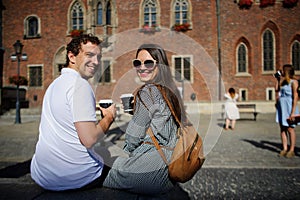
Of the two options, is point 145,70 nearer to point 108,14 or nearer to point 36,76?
point 108,14

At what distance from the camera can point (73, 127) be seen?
5.09 ft

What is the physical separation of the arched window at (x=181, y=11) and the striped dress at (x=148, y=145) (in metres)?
19.1

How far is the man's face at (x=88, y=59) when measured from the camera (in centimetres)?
166

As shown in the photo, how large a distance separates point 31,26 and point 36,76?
4.64 metres

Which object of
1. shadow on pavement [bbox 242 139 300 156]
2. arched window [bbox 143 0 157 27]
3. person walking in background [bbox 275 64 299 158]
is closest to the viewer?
person walking in background [bbox 275 64 299 158]

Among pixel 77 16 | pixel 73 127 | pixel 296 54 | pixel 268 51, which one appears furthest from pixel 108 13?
pixel 73 127

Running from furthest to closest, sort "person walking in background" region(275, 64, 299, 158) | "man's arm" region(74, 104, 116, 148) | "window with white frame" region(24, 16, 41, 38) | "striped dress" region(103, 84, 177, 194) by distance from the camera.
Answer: "window with white frame" region(24, 16, 41, 38), "person walking in background" region(275, 64, 299, 158), "striped dress" region(103, 84, 177, 194), "man's arm" region(74, 104, 116, 148)

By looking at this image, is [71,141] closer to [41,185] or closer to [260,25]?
[41,185]

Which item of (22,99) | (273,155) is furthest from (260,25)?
(22,99)

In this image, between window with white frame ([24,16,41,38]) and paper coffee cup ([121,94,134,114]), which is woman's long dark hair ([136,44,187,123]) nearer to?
paper coffee cup ([121,94,134,114])

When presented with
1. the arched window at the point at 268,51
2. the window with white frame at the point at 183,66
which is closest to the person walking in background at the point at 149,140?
the window with white frame at the point at 183,66

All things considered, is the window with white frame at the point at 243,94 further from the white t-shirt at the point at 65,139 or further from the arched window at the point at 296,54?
the white t-shirt at the point at 65,139

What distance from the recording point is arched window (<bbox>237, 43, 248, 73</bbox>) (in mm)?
20697

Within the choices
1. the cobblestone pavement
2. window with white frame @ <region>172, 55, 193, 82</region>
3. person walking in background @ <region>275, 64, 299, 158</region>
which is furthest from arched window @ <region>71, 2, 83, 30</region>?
person walking in background @ <region>275, 64, 299, 158</region>
